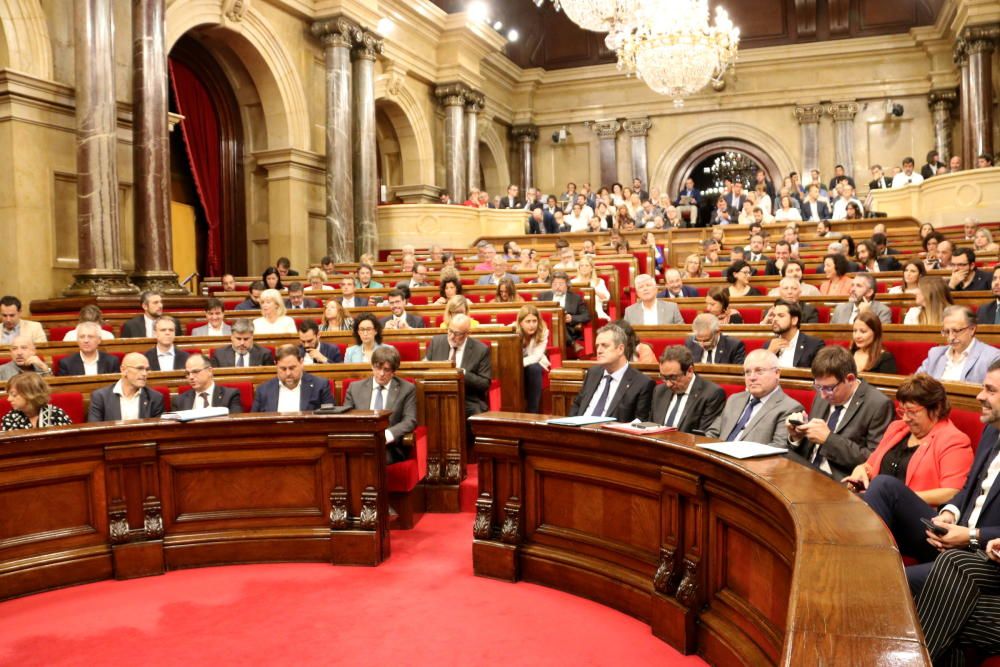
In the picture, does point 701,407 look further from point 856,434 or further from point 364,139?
point 364,139

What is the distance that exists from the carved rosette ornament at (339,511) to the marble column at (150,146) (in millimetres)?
5546

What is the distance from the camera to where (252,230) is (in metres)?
12.6

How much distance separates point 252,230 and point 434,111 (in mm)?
5140

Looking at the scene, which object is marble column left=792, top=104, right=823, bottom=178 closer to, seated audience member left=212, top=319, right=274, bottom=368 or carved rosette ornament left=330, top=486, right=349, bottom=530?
seated audience member left=212, top=319, right=274, bottom=368

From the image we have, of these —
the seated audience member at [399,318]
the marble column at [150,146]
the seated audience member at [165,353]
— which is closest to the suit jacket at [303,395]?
the seated audience member at [165,353]

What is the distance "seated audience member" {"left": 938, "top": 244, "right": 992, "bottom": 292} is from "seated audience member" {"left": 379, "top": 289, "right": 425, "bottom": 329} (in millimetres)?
3822

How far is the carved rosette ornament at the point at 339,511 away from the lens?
383 cm

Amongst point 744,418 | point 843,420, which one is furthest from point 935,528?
point 744,418

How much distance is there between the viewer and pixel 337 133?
480 inches

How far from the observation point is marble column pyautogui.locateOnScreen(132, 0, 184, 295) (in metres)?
8.66

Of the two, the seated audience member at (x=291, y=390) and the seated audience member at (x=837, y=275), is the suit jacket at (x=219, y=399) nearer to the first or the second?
the seated audience member at (x=291, y=390)

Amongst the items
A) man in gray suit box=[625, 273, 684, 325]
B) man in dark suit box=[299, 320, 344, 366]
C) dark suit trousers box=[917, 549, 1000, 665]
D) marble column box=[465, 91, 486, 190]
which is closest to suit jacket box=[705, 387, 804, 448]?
dark suit trousers box=[917, 549, 1000, 665]

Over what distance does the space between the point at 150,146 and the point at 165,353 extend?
153 inches

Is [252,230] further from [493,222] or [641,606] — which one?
[641,606]
